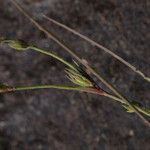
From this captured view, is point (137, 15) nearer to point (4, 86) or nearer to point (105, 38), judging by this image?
point (105, 38)

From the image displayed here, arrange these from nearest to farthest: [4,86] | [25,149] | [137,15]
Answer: [4,86] < [25,149] < [137,15]

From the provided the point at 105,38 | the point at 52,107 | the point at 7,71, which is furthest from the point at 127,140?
the point at 7,71

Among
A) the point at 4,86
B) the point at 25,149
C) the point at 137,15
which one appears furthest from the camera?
the point at 137,15

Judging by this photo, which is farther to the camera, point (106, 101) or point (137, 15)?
point (137, 15)

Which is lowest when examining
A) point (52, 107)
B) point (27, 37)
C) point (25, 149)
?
point (25, 149)

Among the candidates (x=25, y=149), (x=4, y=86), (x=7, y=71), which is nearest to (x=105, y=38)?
(x=7, y=71)

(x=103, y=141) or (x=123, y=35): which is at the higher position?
(x=123, y=35)
